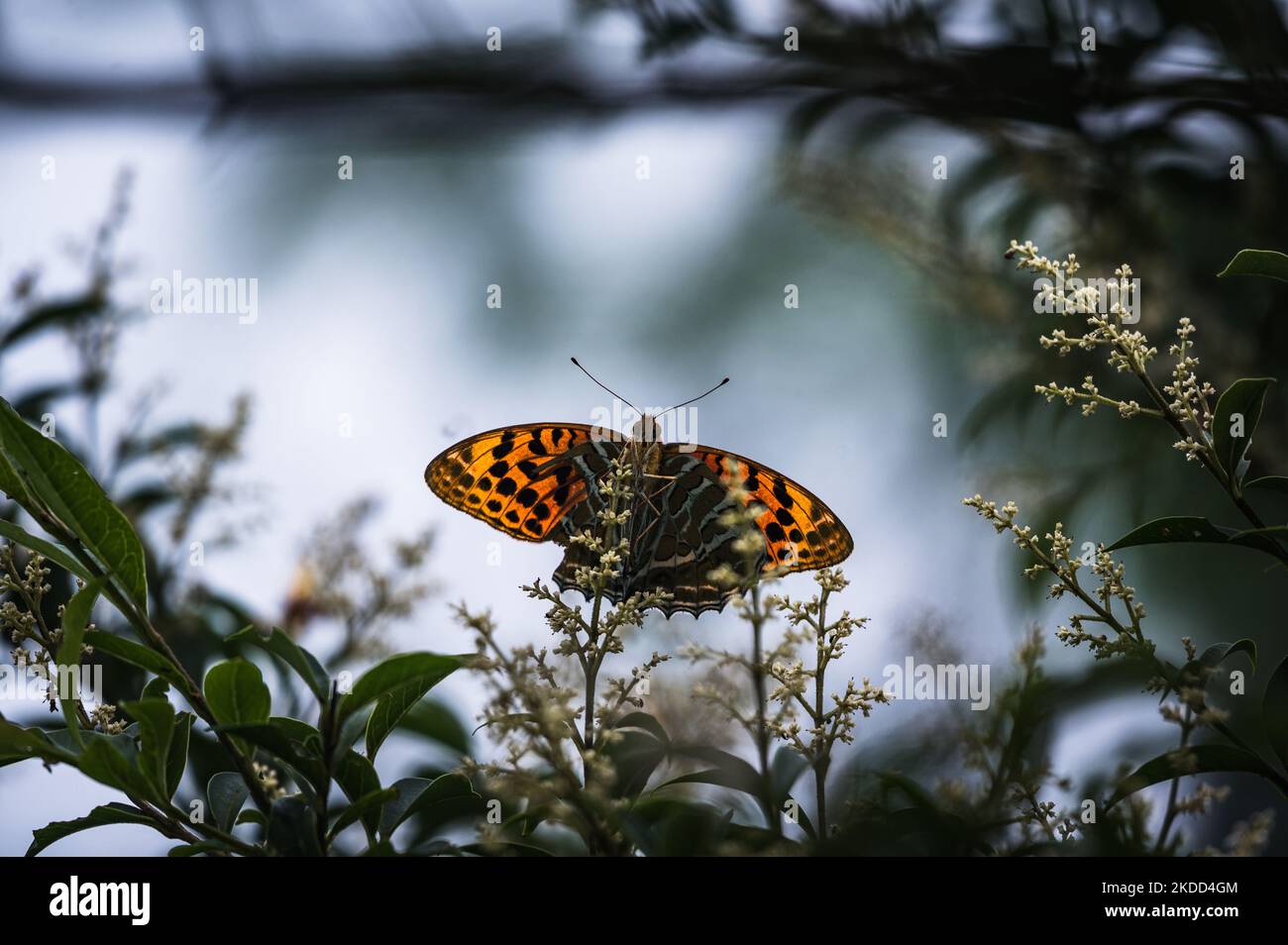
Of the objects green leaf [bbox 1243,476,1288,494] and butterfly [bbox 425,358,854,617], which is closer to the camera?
green leaf [bbox 1243,476,1288,494]

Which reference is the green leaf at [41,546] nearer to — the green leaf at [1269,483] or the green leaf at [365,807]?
the green leaf at [365,807]

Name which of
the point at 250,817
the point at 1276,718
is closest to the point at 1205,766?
the point at 1276,718

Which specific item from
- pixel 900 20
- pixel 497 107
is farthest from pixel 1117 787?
pixel 497 107

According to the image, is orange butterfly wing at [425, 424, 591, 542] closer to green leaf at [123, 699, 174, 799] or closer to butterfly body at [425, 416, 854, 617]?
butterfly body at [425, 416, 854, 617]

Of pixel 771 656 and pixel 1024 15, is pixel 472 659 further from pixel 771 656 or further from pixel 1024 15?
pixel 1024 15

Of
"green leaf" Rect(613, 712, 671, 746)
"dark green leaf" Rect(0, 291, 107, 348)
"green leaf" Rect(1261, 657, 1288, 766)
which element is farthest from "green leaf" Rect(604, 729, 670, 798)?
"dark green leaf" Rect(0, 291, 107, 348)

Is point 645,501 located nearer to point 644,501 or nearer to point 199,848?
point 644,501

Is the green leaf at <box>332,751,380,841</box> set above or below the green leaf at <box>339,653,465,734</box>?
below
